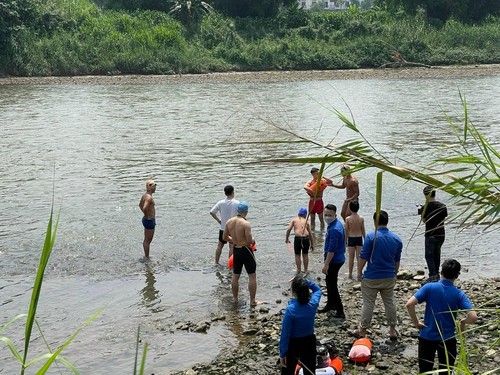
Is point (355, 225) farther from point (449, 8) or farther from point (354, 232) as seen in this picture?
point (449, 8)

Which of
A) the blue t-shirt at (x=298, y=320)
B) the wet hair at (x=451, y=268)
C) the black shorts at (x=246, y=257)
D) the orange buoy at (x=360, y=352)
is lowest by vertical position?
the orange buoy at (x=360, y=352)

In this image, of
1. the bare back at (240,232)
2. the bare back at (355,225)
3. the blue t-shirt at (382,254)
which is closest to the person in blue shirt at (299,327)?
the blue t-shirt at (382,254)

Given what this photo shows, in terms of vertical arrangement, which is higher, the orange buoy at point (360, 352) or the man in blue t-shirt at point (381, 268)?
the man in blue t-shirt at point (381, 268)

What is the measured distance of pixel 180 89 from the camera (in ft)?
153

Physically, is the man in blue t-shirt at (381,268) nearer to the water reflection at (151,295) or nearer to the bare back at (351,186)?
the water reflection at (151,295)

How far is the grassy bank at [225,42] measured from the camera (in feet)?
180

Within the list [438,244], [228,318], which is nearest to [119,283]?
[228,318]

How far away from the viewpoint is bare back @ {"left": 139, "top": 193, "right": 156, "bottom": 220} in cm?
1332

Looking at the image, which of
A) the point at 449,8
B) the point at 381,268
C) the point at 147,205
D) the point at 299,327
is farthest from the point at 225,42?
the point at 299,327

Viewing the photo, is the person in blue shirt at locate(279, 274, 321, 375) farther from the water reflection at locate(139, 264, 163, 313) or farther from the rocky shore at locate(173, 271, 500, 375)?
the water reflection at locate(139, 264, 163, 313)

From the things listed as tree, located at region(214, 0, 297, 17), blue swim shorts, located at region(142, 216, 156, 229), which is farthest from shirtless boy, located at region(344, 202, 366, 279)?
tree, located at region(214, 0, 297, 17)

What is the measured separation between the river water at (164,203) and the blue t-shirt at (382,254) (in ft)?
3.65

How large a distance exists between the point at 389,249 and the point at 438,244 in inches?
108

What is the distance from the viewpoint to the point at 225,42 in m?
60.2
